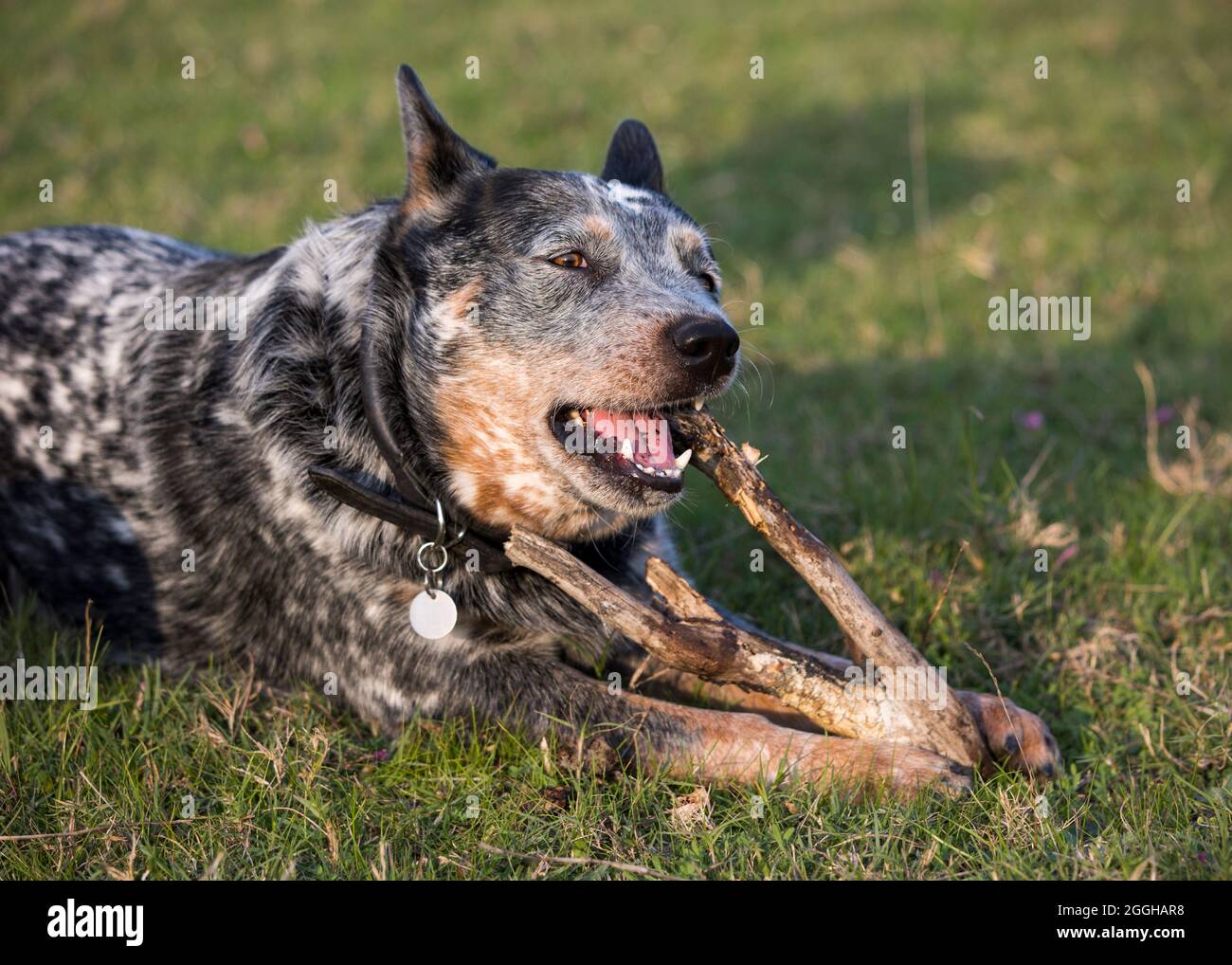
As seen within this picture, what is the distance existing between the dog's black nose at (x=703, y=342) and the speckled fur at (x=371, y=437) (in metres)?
0.04

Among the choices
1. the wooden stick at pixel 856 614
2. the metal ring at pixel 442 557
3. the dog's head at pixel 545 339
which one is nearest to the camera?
the wooden stick at pixel 856 614

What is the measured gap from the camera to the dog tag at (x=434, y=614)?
3520 mm

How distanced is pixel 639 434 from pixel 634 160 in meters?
1.32

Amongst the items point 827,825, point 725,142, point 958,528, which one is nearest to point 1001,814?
point 827,825

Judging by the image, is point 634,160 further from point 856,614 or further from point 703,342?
point 856,614

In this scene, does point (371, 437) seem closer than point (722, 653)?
No

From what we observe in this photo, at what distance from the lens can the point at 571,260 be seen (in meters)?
3.61

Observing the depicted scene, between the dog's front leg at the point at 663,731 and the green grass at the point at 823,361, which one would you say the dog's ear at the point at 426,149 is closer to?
the green grass at the point at 823,361

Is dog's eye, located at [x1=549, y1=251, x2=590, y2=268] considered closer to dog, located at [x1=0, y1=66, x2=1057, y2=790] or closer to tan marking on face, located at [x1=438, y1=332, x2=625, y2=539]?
→ dog, located at [x1=0, y1=66, x2=1057, y2=790]

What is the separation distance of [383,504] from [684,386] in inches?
37.2

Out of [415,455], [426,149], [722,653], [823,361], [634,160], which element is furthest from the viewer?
[823,361]

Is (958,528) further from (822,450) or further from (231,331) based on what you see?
(231,331)

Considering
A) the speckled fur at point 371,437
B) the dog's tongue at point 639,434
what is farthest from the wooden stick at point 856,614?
the speckled fur at point 371,437

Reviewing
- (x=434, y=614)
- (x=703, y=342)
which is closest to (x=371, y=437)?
(x=434, y=614)
